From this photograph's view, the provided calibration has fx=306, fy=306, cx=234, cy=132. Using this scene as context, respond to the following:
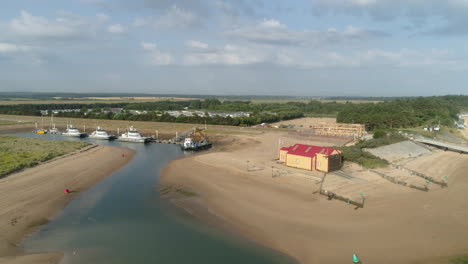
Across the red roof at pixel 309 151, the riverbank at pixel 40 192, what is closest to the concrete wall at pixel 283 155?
the red roof at pixel 309 151

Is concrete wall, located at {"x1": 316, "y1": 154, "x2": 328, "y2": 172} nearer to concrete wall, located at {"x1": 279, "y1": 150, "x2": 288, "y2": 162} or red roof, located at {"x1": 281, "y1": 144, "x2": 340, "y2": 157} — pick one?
red roof, located at {"x1": 281, "y1": 144, "x2": 340, "y2": 157}

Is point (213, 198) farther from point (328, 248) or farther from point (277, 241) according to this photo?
point (328, 248)

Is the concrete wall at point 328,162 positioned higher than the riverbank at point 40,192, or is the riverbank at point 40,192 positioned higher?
the concrete wall at point 328,162

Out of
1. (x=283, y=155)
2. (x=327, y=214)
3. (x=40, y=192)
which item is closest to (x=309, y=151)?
(x=283, y=155)

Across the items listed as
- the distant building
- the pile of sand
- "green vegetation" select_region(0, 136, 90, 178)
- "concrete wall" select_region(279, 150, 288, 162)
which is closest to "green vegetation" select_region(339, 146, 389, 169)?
the pile of sand

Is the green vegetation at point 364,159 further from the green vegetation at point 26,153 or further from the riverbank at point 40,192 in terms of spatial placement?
the green vegetation at point 26,153

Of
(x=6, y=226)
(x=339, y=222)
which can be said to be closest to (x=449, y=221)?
(x=339, y=222)

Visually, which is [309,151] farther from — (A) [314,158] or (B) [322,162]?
(B) [322,162]
